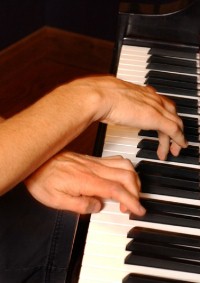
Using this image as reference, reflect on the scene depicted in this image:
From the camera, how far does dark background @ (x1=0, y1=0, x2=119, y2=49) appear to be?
2350 millimetres

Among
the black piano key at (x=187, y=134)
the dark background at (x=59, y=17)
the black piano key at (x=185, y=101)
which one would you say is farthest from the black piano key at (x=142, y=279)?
the dark background at (x=59, y=17)

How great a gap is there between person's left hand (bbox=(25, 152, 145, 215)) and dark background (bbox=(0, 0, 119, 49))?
168 cm

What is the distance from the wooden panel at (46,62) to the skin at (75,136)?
4.89 feet

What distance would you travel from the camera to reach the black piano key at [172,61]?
1.10 m

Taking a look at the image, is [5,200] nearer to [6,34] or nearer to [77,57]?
[6,34]

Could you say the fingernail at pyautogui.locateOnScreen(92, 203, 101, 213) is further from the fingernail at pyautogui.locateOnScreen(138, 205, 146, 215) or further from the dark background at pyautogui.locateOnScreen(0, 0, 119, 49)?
the dark background at pyautogui.locateOnScreen(0, 0, 119, 49)

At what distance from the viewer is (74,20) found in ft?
8.36


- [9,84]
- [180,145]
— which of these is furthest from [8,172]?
[9,84]

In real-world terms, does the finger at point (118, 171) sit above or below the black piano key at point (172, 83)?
below

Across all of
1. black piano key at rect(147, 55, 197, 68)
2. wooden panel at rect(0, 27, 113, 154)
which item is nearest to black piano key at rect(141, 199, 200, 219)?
black piano key at rect(147, 55, 197, 68)

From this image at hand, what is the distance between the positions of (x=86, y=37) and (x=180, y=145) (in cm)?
185

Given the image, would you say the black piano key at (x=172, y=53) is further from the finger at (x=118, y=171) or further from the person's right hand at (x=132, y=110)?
the finger at (x=118, y=171)

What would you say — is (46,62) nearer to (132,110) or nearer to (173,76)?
(173,76)

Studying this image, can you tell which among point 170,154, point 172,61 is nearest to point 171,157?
point 170,154
